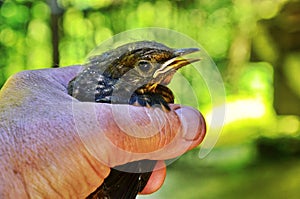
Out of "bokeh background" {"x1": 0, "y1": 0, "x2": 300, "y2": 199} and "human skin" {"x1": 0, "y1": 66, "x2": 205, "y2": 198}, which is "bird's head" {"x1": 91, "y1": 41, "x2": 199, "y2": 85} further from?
"bokeh background" {"x1": 0, "y1": 0, "x2": 300, "y2": 199}

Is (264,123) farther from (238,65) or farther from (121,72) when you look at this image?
(121,72)

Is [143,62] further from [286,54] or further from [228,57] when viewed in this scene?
[286,54]

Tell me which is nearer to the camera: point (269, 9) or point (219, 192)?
point (219, 192)

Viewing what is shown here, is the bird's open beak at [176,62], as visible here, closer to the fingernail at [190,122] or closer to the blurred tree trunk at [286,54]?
the fingernail at [190,122]

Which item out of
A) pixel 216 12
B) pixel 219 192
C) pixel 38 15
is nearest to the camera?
pixel 219 192

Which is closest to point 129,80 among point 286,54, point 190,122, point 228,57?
point 190,122

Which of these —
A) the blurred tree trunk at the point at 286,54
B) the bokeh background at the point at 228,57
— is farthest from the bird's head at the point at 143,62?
the blurred tree trunk at the point at 286,54

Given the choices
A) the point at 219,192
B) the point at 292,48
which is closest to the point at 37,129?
→ the point at 219,192

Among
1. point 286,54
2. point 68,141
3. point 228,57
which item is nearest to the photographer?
point 68,141
